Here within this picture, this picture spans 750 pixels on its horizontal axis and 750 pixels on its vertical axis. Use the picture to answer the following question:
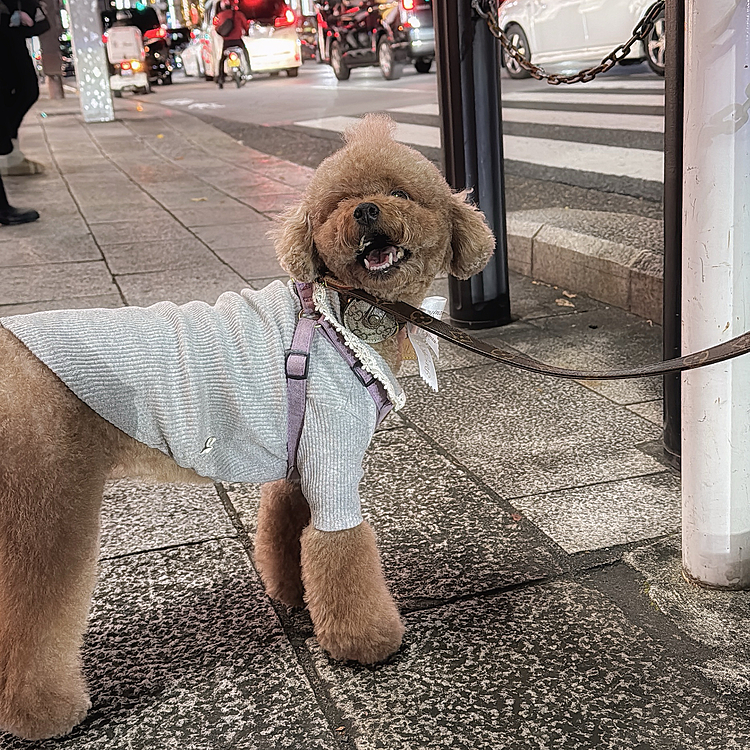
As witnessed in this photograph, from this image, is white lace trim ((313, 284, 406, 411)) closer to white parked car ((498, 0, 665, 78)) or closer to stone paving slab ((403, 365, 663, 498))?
stone paving slab ((403, 365, 663, 498))

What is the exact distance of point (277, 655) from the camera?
227cm

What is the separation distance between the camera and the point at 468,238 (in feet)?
7.22

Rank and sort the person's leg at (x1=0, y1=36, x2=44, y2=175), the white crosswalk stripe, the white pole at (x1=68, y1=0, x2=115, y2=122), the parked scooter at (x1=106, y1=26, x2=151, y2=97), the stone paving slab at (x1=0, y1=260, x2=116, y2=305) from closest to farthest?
the stone paving slab at (x1=0, y1=260, x2=116, y2=305)
the white crosswalk stripe
the person's leg at (x1=0, y1=36, x2=44, y2=175)
the white pole at (x1=68, y1=0, x2=115, y2=122)
the parked scooter at (x1=106, y1=26, x2=151, y2=97)

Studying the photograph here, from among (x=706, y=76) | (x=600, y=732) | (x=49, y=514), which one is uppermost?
(x=706, y=76)

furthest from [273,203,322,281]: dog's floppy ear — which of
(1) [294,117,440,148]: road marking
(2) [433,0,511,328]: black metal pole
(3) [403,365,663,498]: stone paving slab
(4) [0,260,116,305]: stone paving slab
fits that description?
(1) [294,117,440,148]: road marking

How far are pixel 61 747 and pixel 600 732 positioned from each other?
3.84 feet

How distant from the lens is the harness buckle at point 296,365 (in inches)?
83.0

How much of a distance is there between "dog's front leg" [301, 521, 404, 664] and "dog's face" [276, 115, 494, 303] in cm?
61

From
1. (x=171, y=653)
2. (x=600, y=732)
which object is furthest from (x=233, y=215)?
(x=600, y=732)

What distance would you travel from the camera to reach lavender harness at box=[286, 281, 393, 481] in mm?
2115

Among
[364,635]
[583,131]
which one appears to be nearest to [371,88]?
[583,131]

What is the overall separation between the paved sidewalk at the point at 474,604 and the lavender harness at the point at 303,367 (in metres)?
0.54

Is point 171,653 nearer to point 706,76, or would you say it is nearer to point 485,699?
point 485,699

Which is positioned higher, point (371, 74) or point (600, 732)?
point (371, 74)
